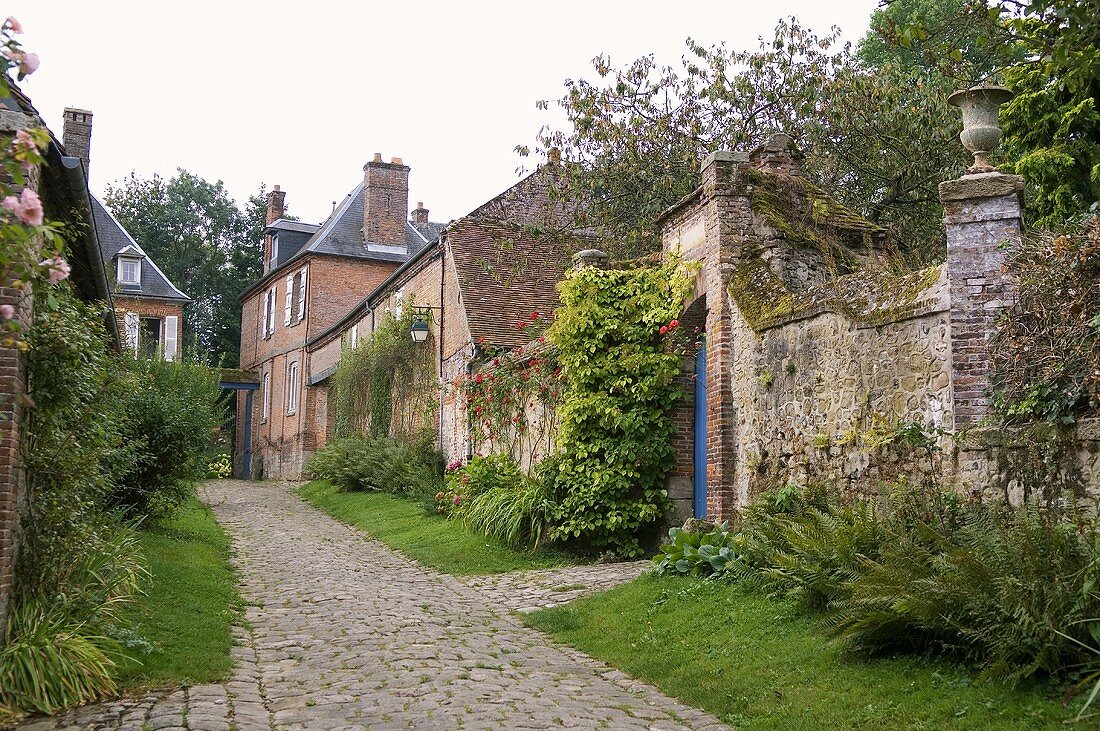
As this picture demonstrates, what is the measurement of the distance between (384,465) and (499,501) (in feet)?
23.9

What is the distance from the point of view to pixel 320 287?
104 ft

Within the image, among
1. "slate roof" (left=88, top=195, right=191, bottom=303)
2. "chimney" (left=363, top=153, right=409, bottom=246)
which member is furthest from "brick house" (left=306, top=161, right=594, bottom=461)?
"slate roof" (left=88, top=195, right=191, bottom=303)

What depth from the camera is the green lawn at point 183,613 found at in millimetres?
6555

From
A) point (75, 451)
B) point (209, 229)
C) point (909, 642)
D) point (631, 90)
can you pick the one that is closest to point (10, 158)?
point (75, 451)

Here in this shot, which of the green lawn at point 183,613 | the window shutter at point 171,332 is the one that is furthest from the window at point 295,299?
the green lawn at point 183,613

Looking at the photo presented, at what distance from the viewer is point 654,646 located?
7.56 m

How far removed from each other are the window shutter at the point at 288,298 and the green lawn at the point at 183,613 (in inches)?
817

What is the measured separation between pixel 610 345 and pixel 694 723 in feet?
21.8

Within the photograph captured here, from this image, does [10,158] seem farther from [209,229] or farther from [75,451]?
[209,229]

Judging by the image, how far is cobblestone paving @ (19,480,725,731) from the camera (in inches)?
225

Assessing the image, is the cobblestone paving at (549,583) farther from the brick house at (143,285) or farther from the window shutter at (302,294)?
the brick house at (143,285)

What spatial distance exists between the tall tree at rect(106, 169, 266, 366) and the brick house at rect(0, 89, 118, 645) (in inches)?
1535

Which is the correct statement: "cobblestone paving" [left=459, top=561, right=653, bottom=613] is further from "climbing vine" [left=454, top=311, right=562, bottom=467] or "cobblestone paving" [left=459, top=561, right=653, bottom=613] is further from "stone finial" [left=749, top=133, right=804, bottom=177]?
"stone finial" [left=749, top=133, right=804, bottom=177]

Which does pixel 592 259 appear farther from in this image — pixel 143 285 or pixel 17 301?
pixel 143 285
